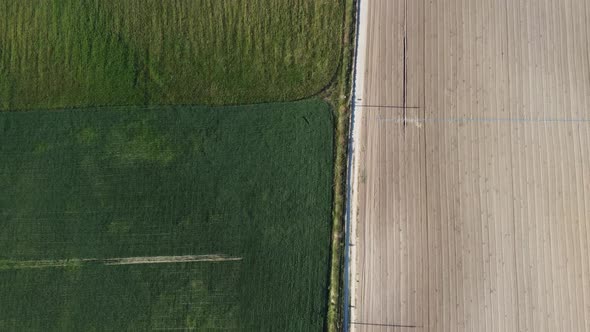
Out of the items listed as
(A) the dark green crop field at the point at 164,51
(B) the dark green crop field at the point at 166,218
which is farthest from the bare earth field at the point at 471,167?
(A) the dark green crop field at the point at 164,51

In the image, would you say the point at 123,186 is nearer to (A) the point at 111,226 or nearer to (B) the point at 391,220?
(A) the point at 111,226

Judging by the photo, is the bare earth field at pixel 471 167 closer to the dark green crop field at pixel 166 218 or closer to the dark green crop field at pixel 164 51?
the dark green crop field at pixel 166 218

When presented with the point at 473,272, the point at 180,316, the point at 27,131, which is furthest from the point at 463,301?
the point at 27,131

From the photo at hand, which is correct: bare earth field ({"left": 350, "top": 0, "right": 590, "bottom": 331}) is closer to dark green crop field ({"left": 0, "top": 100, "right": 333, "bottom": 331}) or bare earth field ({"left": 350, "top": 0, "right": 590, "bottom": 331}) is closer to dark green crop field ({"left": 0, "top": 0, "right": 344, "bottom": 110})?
dark green crop field ({"left": 0, "top": 100, "right": 333, "bottom": 331})

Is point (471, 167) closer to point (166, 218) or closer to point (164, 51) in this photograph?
point (166, 218)

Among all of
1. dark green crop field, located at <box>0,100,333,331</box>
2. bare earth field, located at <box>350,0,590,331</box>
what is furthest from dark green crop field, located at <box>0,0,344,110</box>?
bare earth field, located at <box>350,0,590,331</box>

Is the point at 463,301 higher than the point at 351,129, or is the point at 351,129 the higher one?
the point at 351,129
